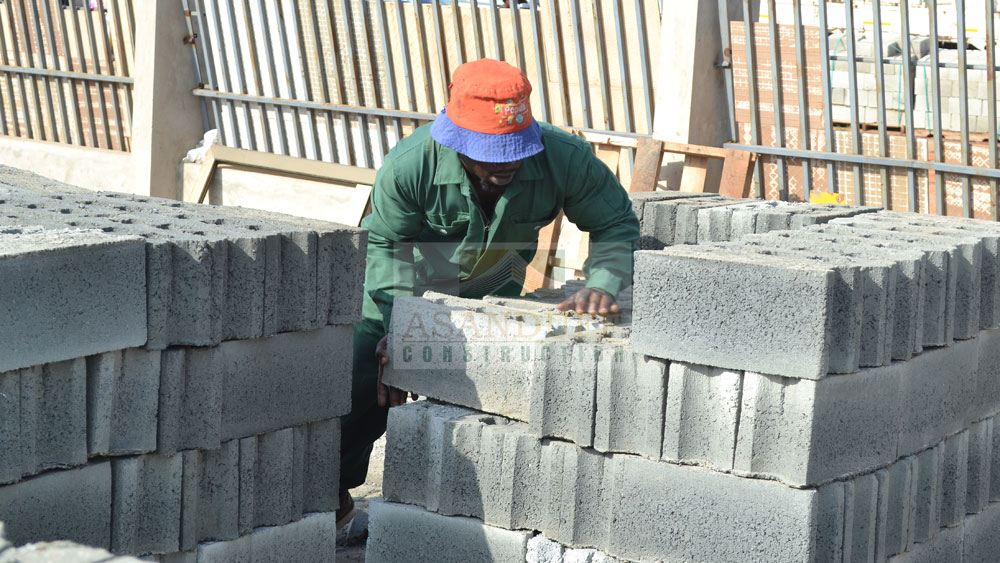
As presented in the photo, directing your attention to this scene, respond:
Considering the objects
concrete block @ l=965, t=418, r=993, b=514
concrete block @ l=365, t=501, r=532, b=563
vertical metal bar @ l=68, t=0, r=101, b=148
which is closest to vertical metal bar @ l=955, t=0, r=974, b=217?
concrete block @ l=965, t=418, r=993, b=514

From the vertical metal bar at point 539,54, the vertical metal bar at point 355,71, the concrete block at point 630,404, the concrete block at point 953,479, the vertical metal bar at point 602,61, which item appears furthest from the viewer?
the vertical metal bar at point 355,71

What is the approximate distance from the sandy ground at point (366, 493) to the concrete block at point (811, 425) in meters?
1.94

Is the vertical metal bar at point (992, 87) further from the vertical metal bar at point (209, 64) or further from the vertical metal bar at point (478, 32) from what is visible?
the vertical metal bar at point (209, 64)

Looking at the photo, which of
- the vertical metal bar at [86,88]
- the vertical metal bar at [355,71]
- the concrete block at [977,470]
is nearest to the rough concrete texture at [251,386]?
the concrete block at [977,470]

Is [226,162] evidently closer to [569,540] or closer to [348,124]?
[348,124]

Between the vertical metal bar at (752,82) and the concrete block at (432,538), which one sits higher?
the vertical metal bar at (752,82)

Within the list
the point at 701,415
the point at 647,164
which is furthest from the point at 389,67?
the point at 701,415

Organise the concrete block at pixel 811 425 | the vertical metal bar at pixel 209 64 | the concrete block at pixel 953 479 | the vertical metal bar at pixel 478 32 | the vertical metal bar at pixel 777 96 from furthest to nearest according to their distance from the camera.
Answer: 1. the vertical metal bar at pixel 209 64
2. the vertical metal bar at pixel 478 32
3. the vertical metal bar at pixel 777 96
4. the concrete block at pixel 953 479
5. the concrete block at pixel 811 425

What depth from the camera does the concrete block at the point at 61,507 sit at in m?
3.14

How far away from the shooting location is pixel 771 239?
390 centimetres

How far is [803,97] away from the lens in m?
7.06

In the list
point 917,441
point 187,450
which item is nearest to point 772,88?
point 917,441

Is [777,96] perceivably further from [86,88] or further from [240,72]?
[86,88]

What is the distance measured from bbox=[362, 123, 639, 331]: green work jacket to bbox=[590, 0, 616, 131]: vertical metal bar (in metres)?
3.05
